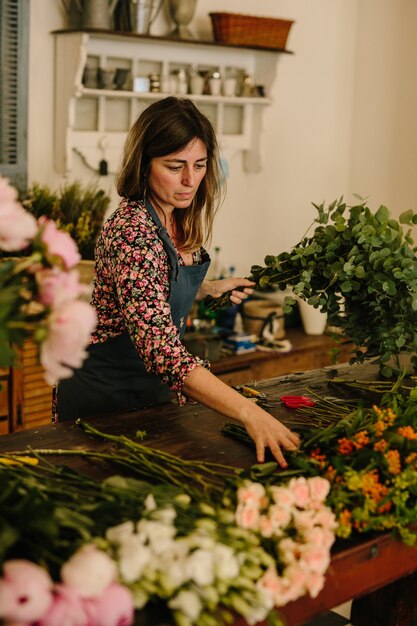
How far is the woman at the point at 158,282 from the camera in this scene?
2.40 m

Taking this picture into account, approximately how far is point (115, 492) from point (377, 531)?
593 millimetres


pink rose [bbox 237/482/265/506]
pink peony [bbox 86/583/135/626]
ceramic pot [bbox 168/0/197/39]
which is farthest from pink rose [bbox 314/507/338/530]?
ceramic pot [bbox 168/0/197/39]

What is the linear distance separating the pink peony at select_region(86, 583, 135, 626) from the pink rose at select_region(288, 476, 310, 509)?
0.47m

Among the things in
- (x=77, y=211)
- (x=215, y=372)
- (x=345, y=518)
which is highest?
(x=77, y=211)

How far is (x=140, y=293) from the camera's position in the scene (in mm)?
2490

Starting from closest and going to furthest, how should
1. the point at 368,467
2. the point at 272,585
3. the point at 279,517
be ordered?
1. the point at 272,585
2. the point at 279,517
3. the point at 368,467

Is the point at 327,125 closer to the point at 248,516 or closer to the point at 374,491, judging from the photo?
the point at 374,491

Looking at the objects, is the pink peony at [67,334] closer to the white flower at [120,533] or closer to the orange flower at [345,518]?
the white flower at [120,533]

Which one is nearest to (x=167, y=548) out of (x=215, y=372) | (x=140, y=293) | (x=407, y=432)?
(x=407, y=432)

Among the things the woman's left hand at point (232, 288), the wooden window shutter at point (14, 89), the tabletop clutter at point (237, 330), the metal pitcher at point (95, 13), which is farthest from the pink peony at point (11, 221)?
the tabletop clutter at point (237, 330)

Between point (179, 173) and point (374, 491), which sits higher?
point (179, 173)

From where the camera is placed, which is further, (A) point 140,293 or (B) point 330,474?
(A) point 140,293

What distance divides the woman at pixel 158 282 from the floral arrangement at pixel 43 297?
34.8 inches

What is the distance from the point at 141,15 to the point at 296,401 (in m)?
2.68
